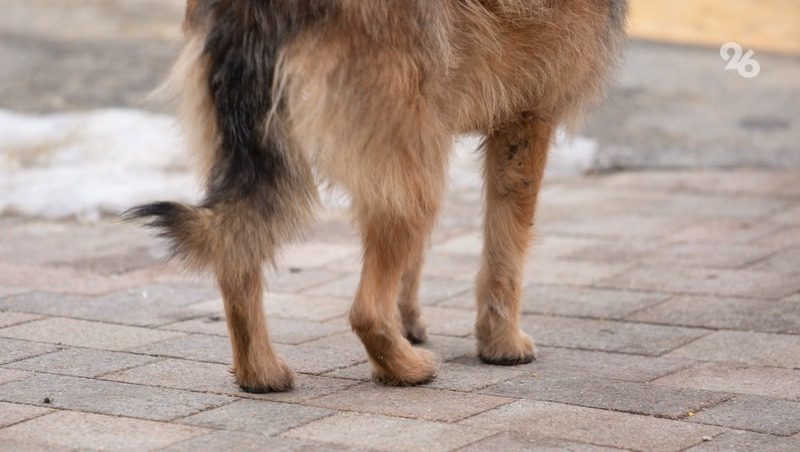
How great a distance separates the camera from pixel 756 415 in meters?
3.96

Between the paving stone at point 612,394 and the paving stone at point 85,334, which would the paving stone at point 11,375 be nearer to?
the paving stone at point 85,334

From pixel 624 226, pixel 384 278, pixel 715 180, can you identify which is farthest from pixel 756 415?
pixel 715 180

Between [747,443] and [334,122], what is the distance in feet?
4.91

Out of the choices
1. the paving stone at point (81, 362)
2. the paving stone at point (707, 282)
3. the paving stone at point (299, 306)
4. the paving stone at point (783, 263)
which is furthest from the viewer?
the paving stone at point (783, 263)

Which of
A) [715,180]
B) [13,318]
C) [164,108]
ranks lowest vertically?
[13,318]

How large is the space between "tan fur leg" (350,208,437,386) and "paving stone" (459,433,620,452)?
2.03 feet

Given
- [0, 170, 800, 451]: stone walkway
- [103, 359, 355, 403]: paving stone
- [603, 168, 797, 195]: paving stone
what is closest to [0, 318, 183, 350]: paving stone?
[0, 170, 800, 451]: stone walkway

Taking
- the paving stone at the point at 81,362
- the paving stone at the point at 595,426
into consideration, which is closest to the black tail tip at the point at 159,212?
the paving stone at the point at 81,362

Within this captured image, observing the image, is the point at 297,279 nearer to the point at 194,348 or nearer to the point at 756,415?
the point at 194,348

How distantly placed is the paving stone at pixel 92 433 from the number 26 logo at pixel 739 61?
24.5 ft

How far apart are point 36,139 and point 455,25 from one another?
17.5 feet

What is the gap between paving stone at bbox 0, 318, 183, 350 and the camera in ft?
16.0

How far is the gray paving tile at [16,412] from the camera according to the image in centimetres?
389

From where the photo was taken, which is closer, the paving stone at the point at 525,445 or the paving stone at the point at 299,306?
the paving stone at the point at 525,445
